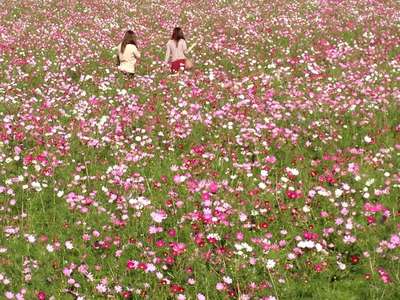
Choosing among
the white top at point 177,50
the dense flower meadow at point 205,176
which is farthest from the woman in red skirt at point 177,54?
the dense flower meadow at point 205,176

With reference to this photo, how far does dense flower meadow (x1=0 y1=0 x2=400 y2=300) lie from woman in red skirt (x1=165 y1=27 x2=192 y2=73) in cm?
40

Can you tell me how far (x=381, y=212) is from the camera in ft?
19.0

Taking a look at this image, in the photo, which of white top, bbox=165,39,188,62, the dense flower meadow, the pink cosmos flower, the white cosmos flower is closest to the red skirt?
white top, bbox=165,39,188,62

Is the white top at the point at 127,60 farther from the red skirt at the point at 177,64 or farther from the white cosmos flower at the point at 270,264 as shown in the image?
the white cosmos flower at the point at 270,264

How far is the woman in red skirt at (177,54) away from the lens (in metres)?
13.7

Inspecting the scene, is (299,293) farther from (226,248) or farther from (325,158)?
(325,158)

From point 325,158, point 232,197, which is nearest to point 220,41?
point 325,158

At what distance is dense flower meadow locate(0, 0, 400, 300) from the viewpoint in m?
4.92

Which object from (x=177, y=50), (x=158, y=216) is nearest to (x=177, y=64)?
(x=177, y=50)

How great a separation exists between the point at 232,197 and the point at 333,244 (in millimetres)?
1393

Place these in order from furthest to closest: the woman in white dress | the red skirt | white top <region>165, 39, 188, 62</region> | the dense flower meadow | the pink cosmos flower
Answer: white top <region>165, 39, 188, 62</region>
the red skirt
the woman in white dress
the pink cosmos flower
the dense flower meadow

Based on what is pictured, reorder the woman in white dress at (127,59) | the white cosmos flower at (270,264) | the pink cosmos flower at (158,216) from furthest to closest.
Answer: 1. the woman in white dress at (127,59)
2. the pink cosmos flower at (158,216)
3. the white cosmos flower at (270,264)

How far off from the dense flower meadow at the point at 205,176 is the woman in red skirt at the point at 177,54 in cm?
40

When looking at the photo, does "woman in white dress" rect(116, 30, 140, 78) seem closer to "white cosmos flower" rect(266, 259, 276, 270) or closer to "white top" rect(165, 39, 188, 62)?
"white top" rect(165, 39, 188, 62)
